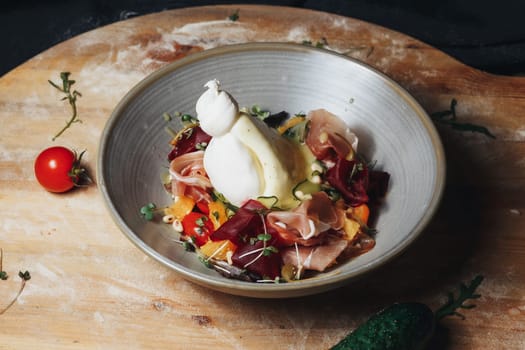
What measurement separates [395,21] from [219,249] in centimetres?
245

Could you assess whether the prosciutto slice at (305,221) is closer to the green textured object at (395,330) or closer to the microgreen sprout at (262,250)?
the microgreen sprout at (262,250)

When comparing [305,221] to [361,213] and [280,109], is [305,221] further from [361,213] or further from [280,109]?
[280,109]

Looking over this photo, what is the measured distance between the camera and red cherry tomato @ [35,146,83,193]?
2.56 m

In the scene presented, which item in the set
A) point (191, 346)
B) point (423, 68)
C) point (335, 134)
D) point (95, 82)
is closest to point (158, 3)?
point (95, 82)

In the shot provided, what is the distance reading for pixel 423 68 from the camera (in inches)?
121

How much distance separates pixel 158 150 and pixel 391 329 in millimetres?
1107

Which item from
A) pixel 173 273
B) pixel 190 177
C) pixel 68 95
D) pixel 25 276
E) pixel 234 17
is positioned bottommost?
pixel 25 276

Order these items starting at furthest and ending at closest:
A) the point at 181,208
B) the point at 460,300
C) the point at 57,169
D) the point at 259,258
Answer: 1. the point at 57,169
2. the point at 181,208
3. the point at 460,300
4. the point at 259,258

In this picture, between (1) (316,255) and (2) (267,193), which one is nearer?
(1) (316,255)

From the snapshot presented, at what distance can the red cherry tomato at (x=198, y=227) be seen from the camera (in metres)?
2.25

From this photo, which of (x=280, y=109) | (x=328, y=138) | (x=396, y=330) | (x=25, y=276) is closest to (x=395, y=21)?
(x=280, y=109)

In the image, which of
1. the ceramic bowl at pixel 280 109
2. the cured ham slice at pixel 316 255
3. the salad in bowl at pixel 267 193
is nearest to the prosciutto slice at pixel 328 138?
the salad in bowl at pixel 267 193

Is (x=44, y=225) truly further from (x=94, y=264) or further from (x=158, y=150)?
(x=158, y=150)

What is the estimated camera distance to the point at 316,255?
84.0 inches
